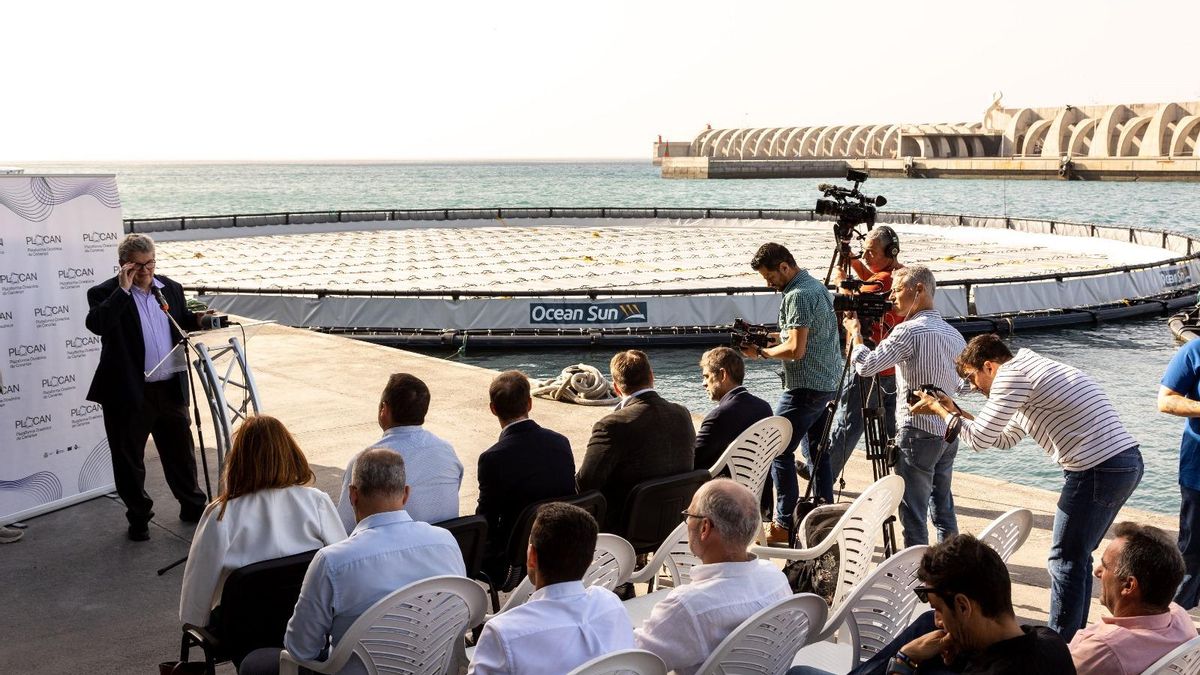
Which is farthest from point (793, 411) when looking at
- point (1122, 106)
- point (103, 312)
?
point (1122, 106)

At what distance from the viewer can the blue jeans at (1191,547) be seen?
5.73 metres

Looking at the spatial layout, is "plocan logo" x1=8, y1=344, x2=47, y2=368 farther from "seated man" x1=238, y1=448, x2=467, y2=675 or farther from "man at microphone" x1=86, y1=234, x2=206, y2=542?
"seated man" x1=238, y1=448, x2=467, y2=675

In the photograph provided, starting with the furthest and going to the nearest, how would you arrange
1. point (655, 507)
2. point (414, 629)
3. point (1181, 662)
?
point (655, 507) < point (414, 629) < point (1181, 662)

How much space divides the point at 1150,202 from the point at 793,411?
90767 mm

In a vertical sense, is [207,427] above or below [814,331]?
below

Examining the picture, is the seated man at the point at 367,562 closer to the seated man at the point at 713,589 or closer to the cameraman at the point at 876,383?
the seated man at the point at 713,589

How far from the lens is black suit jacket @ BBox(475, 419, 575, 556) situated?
5.48 metres

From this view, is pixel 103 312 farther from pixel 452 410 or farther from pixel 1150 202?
pixel 1150 202

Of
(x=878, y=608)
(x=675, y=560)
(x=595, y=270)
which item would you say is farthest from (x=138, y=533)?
(x=595, y=270)

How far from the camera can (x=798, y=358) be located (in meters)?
7.39

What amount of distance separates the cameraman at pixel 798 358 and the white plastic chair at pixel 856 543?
86.1 inches

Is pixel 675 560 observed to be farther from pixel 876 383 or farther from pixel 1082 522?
pixel 876 383

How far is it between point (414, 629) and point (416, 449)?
4.76 feet

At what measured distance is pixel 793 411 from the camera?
7566mm
